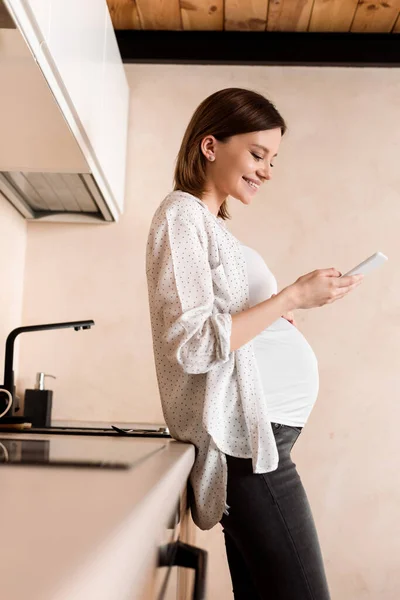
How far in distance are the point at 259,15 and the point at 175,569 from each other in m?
2.03

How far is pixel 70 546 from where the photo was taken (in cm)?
36

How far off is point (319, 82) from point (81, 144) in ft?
3.80

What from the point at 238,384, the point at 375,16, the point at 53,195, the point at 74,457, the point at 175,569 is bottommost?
the point at 175,569

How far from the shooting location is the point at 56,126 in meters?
1.68

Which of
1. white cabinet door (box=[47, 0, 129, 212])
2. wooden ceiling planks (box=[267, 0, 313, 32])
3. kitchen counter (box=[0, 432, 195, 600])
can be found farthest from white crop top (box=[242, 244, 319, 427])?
wooden ceiling planks (box=[267, 0, 313, 32])

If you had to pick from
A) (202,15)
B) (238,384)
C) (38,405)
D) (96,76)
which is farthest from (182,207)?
(202,15)

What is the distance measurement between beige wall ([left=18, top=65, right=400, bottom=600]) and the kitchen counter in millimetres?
1701

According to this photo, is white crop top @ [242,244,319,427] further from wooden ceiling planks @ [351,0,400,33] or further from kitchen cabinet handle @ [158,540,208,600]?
wooden ceiling planks @ [351,0,400,33]

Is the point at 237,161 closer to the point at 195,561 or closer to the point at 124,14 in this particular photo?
the point at 195,561

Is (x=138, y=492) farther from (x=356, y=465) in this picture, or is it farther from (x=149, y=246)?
(x=356, y=465)

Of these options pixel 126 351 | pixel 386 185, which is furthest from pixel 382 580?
pixel 386 185

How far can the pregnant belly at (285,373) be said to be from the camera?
1243mm

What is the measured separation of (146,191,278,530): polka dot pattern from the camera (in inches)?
45.4

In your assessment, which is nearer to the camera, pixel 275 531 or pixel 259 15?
pixel 275 531
